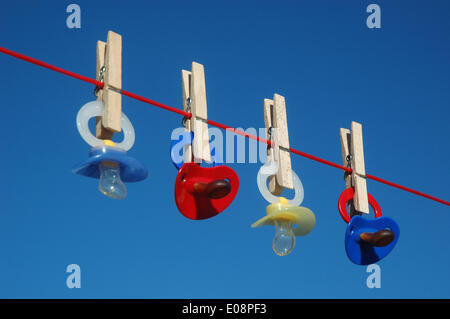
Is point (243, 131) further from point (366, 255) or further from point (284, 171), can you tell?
point (366, 255)

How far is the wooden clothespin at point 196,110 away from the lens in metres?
3.54

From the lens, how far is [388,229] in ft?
13.2

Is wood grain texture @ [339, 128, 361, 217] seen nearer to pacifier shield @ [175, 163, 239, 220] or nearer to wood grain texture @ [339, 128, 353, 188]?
wood grain texture @ [339, 128, 353, 188]

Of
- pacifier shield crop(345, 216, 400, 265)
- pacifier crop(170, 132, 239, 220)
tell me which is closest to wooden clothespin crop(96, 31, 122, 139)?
pacifier crop(170, 132, 239, 220)

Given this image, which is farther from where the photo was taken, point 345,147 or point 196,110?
point 345,147

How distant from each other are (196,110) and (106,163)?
24.5 inches

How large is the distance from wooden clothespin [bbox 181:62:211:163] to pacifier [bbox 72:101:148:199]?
0.37m

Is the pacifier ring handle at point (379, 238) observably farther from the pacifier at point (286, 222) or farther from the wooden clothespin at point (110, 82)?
the wooden clothespin at point (110, 82)

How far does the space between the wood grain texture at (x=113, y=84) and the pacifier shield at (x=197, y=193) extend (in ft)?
1.37

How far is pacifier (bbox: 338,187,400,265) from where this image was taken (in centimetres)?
395

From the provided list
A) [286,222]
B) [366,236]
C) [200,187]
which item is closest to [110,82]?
[200,187]

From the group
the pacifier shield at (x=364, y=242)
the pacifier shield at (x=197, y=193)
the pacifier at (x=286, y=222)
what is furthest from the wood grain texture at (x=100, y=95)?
the pacifier shield at (x=364, y=242)

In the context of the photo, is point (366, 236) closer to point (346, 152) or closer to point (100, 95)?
point (346, 152)

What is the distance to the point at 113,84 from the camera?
3.29 meters
